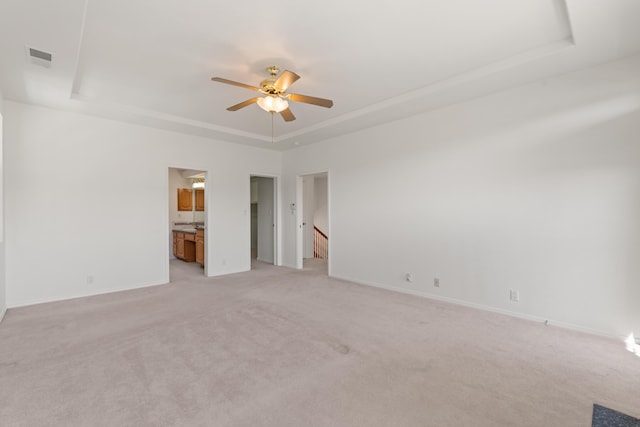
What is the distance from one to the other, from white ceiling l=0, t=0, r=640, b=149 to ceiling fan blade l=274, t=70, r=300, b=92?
0.28 meters

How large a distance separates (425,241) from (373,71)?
7.87 ft

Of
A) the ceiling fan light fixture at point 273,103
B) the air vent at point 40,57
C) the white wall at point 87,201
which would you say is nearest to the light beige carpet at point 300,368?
the white wall at point 87,201

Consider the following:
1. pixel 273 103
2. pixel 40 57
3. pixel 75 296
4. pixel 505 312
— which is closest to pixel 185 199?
pixel 75 296

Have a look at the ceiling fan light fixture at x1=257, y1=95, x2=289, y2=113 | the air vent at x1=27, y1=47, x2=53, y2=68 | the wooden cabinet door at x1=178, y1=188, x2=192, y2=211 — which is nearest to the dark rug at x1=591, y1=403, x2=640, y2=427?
the ceiling fan light fixture at x1=257, y1=95, x2=289, y2=113

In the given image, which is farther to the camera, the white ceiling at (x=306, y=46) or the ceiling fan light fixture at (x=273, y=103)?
the ceiling fan light fixture at (x=273, y=103)

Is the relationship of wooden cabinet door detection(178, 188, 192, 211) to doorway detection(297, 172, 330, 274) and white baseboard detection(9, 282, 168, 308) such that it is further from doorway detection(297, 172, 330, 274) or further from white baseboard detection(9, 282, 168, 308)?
white baseboard detection(9, 282, 168, 308)

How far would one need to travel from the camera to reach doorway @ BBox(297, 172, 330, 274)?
6.53m

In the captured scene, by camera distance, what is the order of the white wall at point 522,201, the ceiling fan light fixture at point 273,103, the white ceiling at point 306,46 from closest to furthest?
1. the white ceiling at point 306,46
2. the white wall at point 522,201
3. the ceiling fan light fixture at point 273,103

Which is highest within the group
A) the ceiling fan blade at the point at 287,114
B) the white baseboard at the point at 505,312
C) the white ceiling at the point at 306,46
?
the white ceiling at the point at 306,46

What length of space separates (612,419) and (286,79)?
2.79 meters

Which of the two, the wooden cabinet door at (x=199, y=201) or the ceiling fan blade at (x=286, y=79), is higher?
the ceiling fan blade at (x=286, y=79)

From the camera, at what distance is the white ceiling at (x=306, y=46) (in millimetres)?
2250

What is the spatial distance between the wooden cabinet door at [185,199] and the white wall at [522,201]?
5.65 meters

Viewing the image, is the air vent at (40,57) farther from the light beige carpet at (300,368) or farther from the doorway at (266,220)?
the doorway at (266,220)
